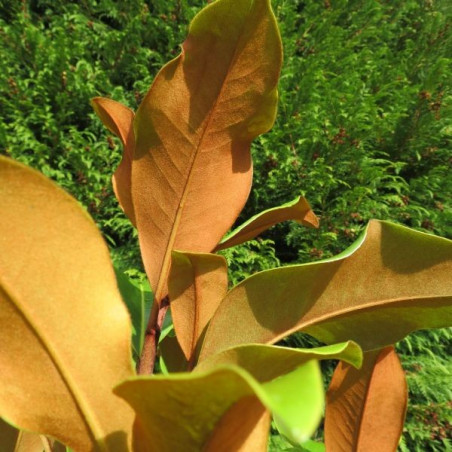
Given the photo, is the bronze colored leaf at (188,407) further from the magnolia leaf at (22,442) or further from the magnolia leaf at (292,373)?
the magnolia leaf at (22,442)

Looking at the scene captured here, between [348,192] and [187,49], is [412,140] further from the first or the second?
[187,49]

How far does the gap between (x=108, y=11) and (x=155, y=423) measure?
294 cm

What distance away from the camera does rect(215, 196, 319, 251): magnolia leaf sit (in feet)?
1.57

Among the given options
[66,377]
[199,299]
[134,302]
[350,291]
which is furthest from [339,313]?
[134,302]

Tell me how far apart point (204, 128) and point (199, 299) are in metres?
0.17

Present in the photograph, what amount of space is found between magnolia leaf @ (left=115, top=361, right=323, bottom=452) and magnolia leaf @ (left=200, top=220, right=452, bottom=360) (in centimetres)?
12

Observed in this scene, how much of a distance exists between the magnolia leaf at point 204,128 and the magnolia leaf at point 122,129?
0.13ft

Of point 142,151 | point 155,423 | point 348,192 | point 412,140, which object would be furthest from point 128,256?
point 155,423

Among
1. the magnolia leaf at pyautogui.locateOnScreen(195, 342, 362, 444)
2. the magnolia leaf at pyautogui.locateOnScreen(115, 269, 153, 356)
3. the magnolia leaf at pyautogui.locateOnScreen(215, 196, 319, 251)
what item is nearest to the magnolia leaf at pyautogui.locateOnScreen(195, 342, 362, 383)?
the magnolia leaf at pyautogui.locateOnScreen(195, 342, 362, 444)

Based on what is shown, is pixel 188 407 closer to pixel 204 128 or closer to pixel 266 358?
pixel 266 358

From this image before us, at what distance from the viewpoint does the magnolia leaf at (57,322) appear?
0.26 metres

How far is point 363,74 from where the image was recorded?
2543 mm

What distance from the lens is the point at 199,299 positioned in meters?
0.43

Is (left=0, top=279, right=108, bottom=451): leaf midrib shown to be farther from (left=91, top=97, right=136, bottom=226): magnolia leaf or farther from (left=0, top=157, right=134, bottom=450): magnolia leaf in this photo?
(left=91, top=97, right=136, bottom=226): magnolia leaf
